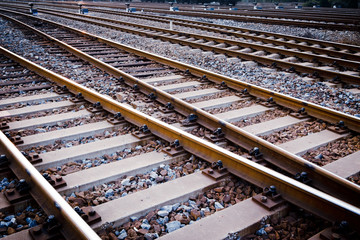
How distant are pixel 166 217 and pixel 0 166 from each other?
1912 mm

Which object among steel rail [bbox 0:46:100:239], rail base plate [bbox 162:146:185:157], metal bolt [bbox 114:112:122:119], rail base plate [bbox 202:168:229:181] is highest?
metal bolt [bbox 114:112:122:119]

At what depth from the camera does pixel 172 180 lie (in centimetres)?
337

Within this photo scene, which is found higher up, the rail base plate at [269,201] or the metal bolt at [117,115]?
the metal bolt at [117,115]

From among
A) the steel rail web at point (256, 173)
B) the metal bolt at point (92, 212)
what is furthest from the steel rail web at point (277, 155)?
the metal bolt at point (92, 212)

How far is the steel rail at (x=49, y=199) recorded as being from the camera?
7.93 feet

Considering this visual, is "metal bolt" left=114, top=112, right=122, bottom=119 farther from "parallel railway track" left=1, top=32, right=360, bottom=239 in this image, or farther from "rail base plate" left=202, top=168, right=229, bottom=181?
"rail base plate" left=202, top=168, right=229, bottom=181

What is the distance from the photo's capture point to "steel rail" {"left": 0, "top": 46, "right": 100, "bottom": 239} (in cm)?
242

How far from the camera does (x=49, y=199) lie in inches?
108

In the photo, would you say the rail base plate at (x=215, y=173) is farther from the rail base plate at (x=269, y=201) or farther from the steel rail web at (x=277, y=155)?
the steel rail web at (x=277, y=155)

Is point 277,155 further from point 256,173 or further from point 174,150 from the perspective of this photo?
point 174,150

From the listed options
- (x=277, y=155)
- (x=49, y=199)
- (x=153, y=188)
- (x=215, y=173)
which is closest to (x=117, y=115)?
(x=153, y=188)

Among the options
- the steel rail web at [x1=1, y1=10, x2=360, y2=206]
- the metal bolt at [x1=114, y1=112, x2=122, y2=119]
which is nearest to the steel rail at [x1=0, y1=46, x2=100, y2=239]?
the metal bolt at [x1=114, y1=112, x2=122, y2=119]

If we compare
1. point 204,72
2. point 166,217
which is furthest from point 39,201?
point 204,72

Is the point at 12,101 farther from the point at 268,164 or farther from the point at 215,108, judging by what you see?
the point at 268,164
